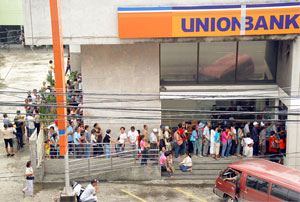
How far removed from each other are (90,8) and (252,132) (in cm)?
752

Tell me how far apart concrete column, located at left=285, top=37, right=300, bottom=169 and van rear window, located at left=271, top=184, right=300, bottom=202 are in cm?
373

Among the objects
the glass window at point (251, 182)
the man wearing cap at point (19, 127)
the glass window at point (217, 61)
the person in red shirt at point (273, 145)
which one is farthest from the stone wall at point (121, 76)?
the glass window at point (251, 182)

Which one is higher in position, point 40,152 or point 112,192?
point 40,152

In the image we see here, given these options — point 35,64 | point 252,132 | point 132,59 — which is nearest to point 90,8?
point 132,59

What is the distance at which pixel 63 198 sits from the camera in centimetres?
1392

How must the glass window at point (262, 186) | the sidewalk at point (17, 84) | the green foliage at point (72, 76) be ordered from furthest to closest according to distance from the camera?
the green foliage at point (72, 76) → the sidewalk at point (17, 84) → the glass window at point (262, 186)

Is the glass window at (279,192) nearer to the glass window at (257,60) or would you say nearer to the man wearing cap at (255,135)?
the man wearing cap at (255,135)

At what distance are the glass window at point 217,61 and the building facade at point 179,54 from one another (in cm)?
4

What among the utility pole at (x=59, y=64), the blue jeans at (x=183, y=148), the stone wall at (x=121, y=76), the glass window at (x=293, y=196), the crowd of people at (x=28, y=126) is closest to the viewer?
the glass window at (x=293, y=196)

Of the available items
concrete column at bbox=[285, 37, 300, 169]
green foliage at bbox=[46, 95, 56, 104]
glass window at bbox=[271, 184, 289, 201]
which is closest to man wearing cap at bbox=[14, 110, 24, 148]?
green foliage at bbox=[46, 95, 56, 104]

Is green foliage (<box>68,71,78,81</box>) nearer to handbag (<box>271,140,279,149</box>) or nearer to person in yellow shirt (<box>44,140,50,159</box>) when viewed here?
person in yellow shirt (<box>44,140,50,159</box>)

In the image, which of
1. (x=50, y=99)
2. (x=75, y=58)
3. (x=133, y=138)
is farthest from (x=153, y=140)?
(x=75, y=58)

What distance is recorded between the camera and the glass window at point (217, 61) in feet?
56.5

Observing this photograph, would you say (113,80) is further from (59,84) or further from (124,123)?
(59,84)
